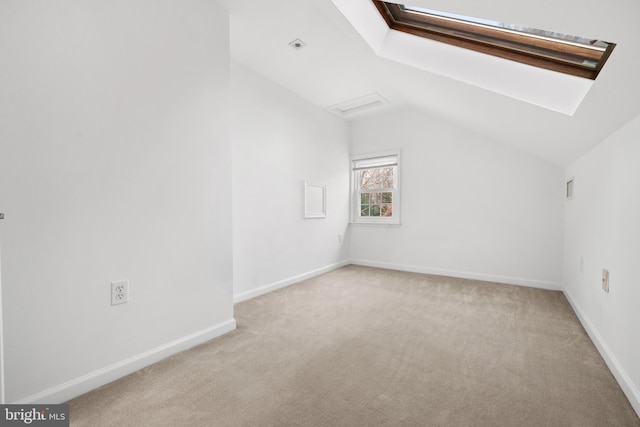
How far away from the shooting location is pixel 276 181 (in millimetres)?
3406

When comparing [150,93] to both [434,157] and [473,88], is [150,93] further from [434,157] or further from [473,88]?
[434,157]

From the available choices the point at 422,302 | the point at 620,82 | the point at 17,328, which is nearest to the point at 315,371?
the point at 17,328

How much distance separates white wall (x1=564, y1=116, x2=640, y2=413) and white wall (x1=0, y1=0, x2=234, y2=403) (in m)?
2.43

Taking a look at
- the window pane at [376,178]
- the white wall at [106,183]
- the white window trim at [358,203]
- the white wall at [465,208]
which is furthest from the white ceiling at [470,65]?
the window pane at [376,178]

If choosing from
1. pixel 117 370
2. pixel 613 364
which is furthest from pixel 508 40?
pixel 117 370

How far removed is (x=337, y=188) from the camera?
14.9ft

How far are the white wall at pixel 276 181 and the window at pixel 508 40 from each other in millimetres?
1626

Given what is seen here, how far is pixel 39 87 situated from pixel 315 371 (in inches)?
78.9

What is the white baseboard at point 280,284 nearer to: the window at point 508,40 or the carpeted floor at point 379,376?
the carpeted floor at point 379,376

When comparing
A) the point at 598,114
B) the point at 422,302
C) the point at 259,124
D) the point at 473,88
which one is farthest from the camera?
the point at 259,124

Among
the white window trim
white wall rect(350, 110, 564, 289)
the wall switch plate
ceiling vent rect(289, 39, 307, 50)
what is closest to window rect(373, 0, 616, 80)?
ceiling vent rect(289, 39, 307, 50)

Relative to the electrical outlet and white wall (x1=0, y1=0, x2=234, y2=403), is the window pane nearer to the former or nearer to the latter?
A: white wall (x1=0, y1=0, x2=234, y2=403)

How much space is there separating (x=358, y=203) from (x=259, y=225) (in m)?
2.16

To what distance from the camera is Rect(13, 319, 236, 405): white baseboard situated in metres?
1.36
